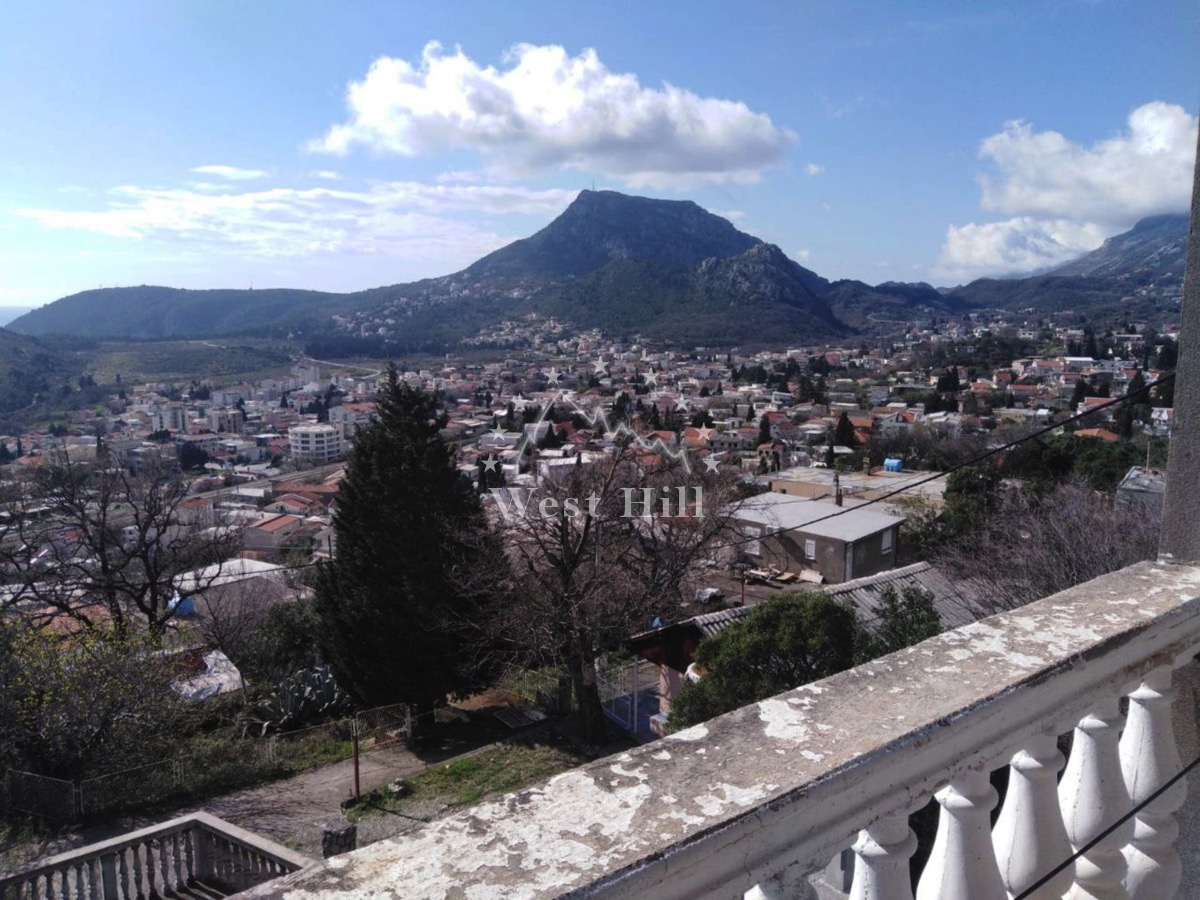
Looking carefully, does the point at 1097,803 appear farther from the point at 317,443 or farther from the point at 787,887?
the point at 317,443

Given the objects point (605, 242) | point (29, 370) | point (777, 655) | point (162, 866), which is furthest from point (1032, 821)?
point (605, 242)

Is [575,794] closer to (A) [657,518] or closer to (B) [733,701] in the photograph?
(B) [733,701]

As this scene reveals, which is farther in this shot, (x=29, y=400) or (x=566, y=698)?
(x=29, y=400)

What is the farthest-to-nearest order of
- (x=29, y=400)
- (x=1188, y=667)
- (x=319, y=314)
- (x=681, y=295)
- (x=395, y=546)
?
(x=319, y=314) → (x=681, y=295) → (x=29, y=400) → (x=395, y=546) → (x=1188, y=667)

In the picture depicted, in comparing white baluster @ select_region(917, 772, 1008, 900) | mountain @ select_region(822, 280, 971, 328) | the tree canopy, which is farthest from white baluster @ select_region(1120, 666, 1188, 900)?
mountain @ select_region(822, 280, 971, 328)

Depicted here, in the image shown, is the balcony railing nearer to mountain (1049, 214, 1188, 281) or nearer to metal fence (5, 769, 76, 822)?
metal fence (5, 769, 76, 822)

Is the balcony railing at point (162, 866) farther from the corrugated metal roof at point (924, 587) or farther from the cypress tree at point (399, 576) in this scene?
the corrugated metal roof at point (924, 587)

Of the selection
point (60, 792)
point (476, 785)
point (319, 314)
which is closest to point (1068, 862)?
point (476, 785)
